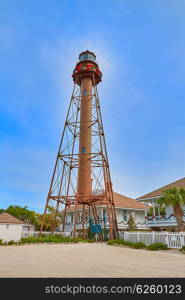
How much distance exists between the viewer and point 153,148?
2591 centimetres

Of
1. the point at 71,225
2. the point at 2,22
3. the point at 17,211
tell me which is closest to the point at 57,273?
the point at 2,22

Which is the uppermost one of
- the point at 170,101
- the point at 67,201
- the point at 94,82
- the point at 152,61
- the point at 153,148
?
the point at 94,82

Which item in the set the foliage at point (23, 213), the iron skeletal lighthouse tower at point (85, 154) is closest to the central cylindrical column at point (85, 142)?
the iron skeletal lighthouse tower at point (85, 154)

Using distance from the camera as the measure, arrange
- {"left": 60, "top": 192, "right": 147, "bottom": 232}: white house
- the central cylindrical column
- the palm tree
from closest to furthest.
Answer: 1. the palm tree
2. the central cylindrical column
3. {"left": 60, "top": 192, "right": 147, "bottom": 232}: white house

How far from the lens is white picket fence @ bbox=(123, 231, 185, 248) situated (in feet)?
48.3

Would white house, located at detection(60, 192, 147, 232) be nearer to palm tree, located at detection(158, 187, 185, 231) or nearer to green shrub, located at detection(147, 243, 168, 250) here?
palm tree, located at detection(158, 187, 185, 231)

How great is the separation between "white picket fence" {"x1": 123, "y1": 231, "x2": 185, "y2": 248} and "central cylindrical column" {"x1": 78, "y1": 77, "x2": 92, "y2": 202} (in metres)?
6.69

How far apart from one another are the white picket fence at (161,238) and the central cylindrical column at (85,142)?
6.69 meters

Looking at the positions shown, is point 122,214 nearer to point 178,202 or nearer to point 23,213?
point 178,202

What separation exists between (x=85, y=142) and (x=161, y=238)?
1278 centimetres

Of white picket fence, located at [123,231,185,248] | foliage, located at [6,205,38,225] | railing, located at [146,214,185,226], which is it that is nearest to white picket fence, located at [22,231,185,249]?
white picket fence, located at [123,231,185,248]

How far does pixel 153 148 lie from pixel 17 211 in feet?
122

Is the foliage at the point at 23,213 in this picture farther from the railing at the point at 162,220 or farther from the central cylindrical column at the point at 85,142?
the railing at the point at 162,220

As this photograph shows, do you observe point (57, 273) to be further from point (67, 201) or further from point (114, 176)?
point (114, 176)
